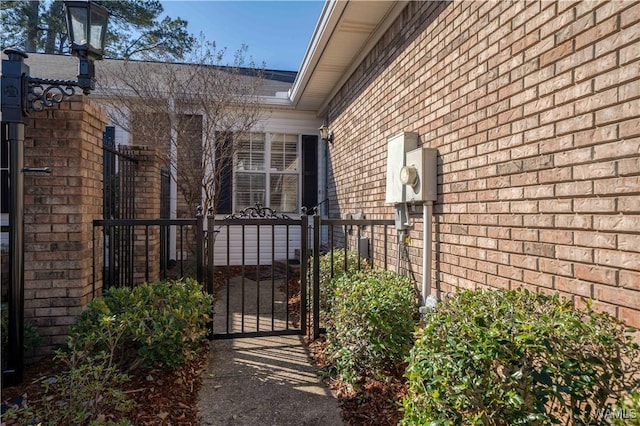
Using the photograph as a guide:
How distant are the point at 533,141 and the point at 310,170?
6.48 m

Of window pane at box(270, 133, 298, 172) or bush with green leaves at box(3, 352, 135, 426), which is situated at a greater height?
window pane at box(270, 133, 298, 172)

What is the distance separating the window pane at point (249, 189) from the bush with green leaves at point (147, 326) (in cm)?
536

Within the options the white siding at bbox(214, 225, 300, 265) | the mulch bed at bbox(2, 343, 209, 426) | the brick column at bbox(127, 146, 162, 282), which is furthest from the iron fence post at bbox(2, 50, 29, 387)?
the white siding at bbox(214, 225, 300, 265)

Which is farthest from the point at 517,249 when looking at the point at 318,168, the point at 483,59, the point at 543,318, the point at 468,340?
the point at 318,168

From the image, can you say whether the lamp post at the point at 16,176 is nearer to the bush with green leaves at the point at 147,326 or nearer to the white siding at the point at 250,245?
the bush with green leaves at the point at 147,326

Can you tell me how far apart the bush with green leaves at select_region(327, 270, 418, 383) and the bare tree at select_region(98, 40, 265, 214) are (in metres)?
Answer: 4.59

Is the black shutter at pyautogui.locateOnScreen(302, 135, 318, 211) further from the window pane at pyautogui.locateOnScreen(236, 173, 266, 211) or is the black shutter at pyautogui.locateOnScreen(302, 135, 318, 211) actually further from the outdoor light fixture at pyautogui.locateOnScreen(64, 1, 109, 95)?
the outdoor light fixture at pyautogui.locateOnScreen(64, 1, 109, 95)

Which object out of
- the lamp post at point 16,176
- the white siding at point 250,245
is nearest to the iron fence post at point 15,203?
the lamp post at point 16,176

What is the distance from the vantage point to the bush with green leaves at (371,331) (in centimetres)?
272

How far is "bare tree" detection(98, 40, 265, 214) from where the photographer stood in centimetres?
643

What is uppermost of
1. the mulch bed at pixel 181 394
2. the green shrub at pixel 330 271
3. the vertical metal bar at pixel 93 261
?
the vertical metal bar at pixel 93 261

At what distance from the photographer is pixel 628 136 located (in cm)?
168

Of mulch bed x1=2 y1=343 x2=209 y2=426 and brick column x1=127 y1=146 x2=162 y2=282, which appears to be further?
brick column x1=127 y1=146 x2=162 y2=282

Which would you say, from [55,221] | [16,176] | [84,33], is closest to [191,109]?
[84,33]
